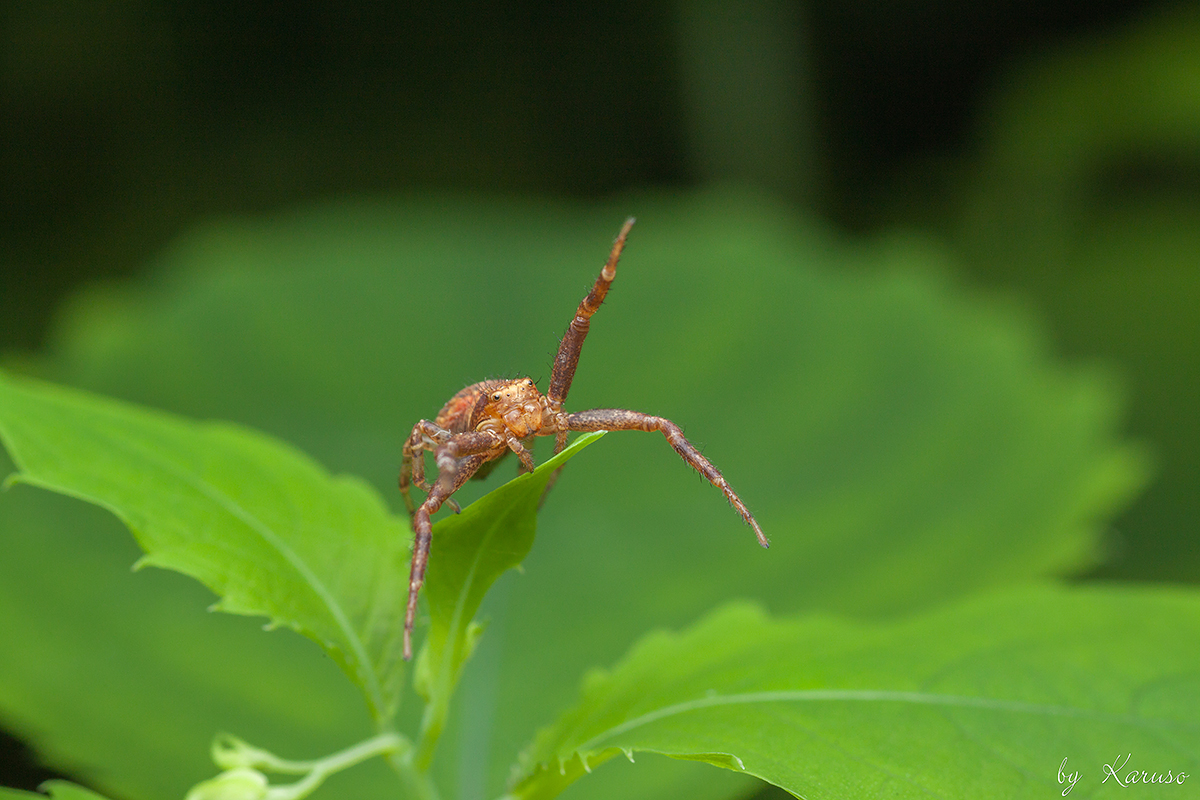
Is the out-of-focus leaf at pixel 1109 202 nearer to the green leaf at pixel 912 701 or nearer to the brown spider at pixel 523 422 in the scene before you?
the green leaf at pixel 912 701

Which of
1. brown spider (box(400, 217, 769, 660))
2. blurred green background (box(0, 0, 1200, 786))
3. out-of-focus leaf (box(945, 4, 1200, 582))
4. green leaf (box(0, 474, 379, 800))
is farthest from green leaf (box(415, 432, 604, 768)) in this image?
out-of-focus leaf (box(945, 4, 1200, 582))

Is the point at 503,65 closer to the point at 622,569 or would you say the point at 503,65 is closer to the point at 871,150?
the point at 871,150

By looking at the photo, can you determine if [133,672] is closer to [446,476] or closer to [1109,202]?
[446,476]

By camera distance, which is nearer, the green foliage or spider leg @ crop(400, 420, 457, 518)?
the green foliage

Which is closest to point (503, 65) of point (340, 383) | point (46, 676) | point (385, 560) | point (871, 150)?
point (871, 150)

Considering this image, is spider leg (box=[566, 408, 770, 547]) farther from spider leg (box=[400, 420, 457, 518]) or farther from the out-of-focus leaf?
the out-of-focus leaf

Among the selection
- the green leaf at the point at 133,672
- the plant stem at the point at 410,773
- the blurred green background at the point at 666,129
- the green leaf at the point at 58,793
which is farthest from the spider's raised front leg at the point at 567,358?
the blurred green background at the point at 666,129
